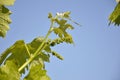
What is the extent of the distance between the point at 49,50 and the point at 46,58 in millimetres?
118

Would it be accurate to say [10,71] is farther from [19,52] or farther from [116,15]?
[116,15]

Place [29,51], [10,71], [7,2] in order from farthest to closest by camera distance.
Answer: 1. [7,2]
2. [29,51]
3. [10,71]

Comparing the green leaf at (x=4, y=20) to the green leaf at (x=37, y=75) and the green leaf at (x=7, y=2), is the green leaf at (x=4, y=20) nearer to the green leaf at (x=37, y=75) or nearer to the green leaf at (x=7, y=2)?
the green leaf at (x=7, y=2)

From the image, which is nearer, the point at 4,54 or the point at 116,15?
the point at 4,54

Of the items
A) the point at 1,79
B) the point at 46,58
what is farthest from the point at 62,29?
the point at 1,79

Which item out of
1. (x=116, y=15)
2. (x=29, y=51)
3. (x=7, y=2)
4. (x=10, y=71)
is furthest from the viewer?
(x=116, y=15)

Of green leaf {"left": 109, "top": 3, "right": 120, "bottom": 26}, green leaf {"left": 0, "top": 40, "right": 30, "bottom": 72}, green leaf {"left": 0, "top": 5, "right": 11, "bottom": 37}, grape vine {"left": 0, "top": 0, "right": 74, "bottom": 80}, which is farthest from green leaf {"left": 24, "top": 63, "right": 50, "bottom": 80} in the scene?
green leaf {"left": 109, "top": 3, "right": 120, "bottom": 26}

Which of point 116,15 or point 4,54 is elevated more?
point 116,15

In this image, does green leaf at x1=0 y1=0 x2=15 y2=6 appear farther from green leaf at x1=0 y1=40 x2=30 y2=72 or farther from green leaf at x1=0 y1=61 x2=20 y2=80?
green leaf at x1=0 y1=61 x2=20 y2=80

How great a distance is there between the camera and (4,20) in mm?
1068

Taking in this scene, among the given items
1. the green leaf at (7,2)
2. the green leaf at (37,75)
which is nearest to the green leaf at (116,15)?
the green leaf at (7,2)

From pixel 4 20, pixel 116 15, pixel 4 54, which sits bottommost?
pixel 4 54

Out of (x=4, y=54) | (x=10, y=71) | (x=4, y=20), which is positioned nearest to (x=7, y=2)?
(x=4, y=20)

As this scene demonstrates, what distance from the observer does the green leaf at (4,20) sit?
3.43ft
